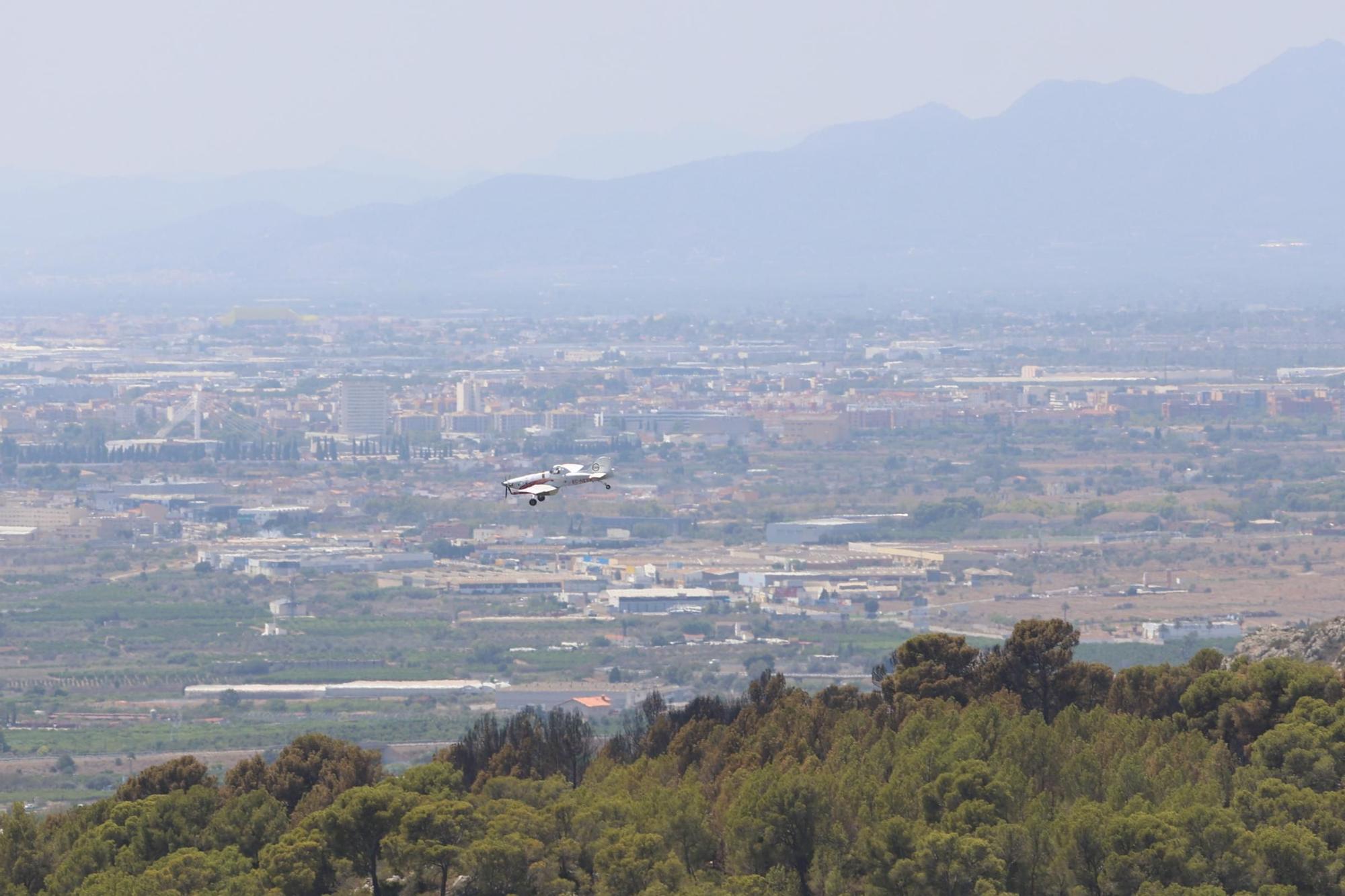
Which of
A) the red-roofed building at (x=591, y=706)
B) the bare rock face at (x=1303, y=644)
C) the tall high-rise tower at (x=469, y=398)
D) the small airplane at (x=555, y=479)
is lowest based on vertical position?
the red-roofed building at (x=591, y=706)

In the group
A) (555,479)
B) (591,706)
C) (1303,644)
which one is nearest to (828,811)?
(555,479)

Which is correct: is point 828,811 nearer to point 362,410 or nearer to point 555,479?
point 555,479

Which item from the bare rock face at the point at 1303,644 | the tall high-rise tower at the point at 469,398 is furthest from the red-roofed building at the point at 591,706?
the tall high-rise tower at the point at 469,398

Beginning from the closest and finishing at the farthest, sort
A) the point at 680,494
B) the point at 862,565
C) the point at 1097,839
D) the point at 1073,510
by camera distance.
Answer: the point at 1097,839 < the point at 862,565 < the point at 1073,510 < the point at 680,494

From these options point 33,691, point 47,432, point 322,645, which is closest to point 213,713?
point 33,691

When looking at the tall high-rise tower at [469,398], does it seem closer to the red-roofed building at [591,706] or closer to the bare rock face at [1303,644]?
the red-roofed building at [591,706]

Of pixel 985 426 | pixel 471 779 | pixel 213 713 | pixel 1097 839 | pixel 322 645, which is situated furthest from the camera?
pixel 985 426

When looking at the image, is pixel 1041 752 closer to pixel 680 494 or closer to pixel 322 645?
pixel 322 645
